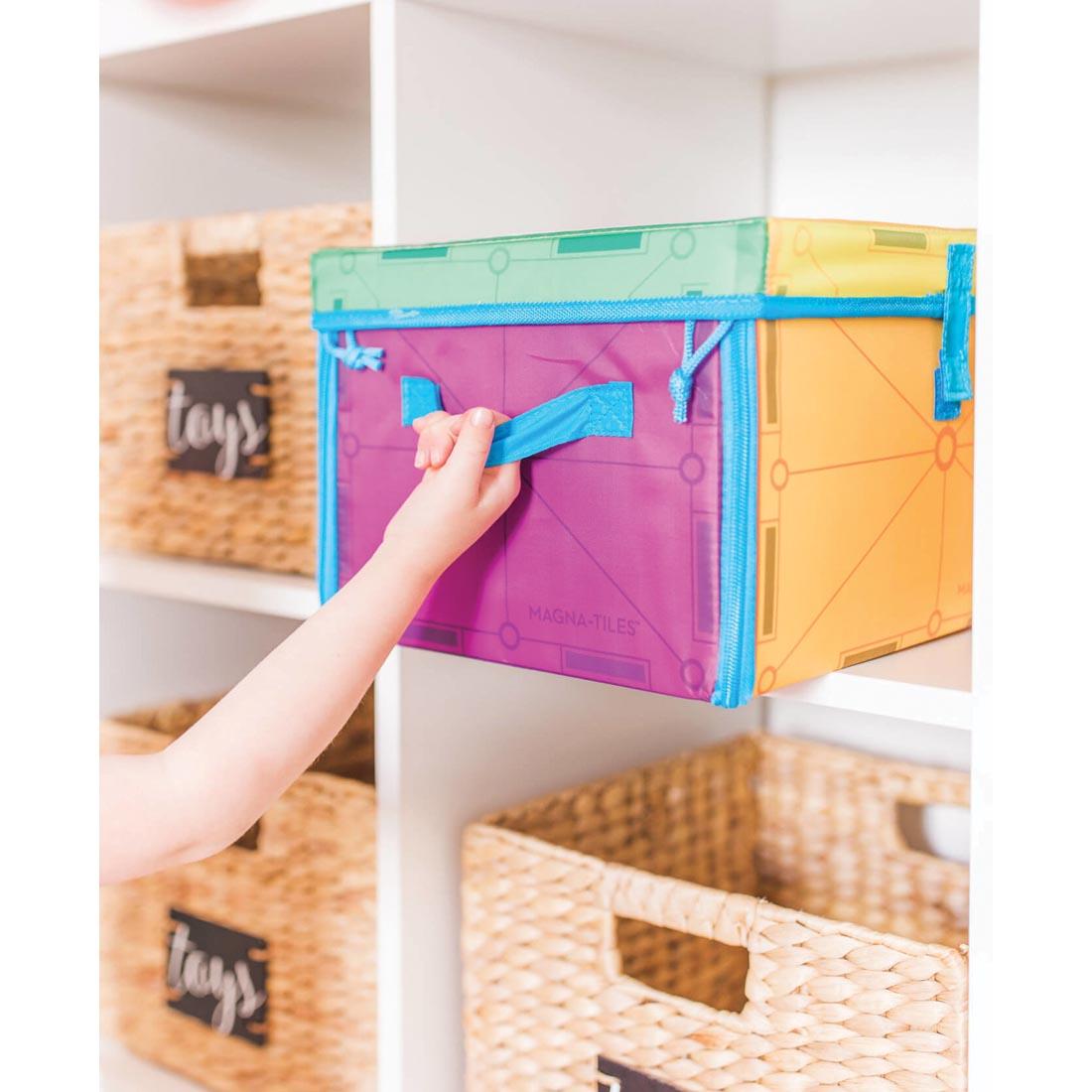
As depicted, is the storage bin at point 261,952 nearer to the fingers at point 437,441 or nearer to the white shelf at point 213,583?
the white shelf at point 213,583

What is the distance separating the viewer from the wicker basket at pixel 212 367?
95 centimetres

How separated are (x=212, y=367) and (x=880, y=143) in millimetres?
536

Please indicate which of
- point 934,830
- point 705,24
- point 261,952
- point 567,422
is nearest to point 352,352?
point 567,422

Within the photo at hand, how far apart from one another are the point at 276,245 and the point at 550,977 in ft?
1.68

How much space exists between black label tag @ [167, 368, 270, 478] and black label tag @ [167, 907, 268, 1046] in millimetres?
345

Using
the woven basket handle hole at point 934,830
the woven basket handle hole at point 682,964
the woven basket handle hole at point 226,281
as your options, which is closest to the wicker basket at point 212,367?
the woven basket handle hole at point 226,281

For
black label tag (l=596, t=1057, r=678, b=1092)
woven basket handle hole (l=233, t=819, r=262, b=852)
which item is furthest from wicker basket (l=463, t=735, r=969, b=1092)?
woven basket handle hole (l=233, t=819, r=262, b=852)

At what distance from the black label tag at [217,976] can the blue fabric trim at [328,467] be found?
374mm

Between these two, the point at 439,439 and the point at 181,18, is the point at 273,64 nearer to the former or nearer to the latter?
the point at 181,18

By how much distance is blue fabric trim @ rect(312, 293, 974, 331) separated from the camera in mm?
588

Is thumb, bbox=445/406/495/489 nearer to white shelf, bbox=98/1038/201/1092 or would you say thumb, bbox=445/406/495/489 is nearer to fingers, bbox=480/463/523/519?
fingers, bbox=480/463/523/519
